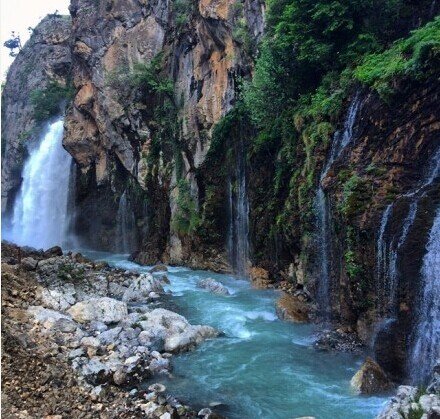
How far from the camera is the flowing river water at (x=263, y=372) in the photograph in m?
6.92

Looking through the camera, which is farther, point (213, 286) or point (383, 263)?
point (213, 286)

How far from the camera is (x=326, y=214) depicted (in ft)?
36.4

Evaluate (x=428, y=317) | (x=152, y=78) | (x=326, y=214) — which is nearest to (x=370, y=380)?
(x=428, y=317)

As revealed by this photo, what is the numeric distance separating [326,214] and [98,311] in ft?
20.0

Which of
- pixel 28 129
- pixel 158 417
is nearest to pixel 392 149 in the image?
pixel 158 417

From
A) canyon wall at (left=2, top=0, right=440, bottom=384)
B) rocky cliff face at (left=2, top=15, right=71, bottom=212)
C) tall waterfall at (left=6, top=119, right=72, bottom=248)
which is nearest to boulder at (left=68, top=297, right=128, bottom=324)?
canyon wall at (left=2, top=0, right=440, bottom=384)

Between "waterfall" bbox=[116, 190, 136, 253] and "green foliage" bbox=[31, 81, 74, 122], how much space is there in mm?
13522

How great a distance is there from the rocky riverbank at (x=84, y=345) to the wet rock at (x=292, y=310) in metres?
2.03

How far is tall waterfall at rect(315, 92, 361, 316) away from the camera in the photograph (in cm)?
1100

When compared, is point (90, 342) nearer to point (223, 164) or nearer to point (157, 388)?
point (157, 388)

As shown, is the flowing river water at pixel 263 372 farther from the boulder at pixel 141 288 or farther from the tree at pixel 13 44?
the tree at pixel 13 44

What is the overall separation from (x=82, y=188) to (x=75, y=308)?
19359mm

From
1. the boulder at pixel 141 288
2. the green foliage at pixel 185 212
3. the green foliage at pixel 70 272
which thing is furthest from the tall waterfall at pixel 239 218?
the green foliage at pixel 70 272

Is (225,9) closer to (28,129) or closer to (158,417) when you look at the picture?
(158,417)
